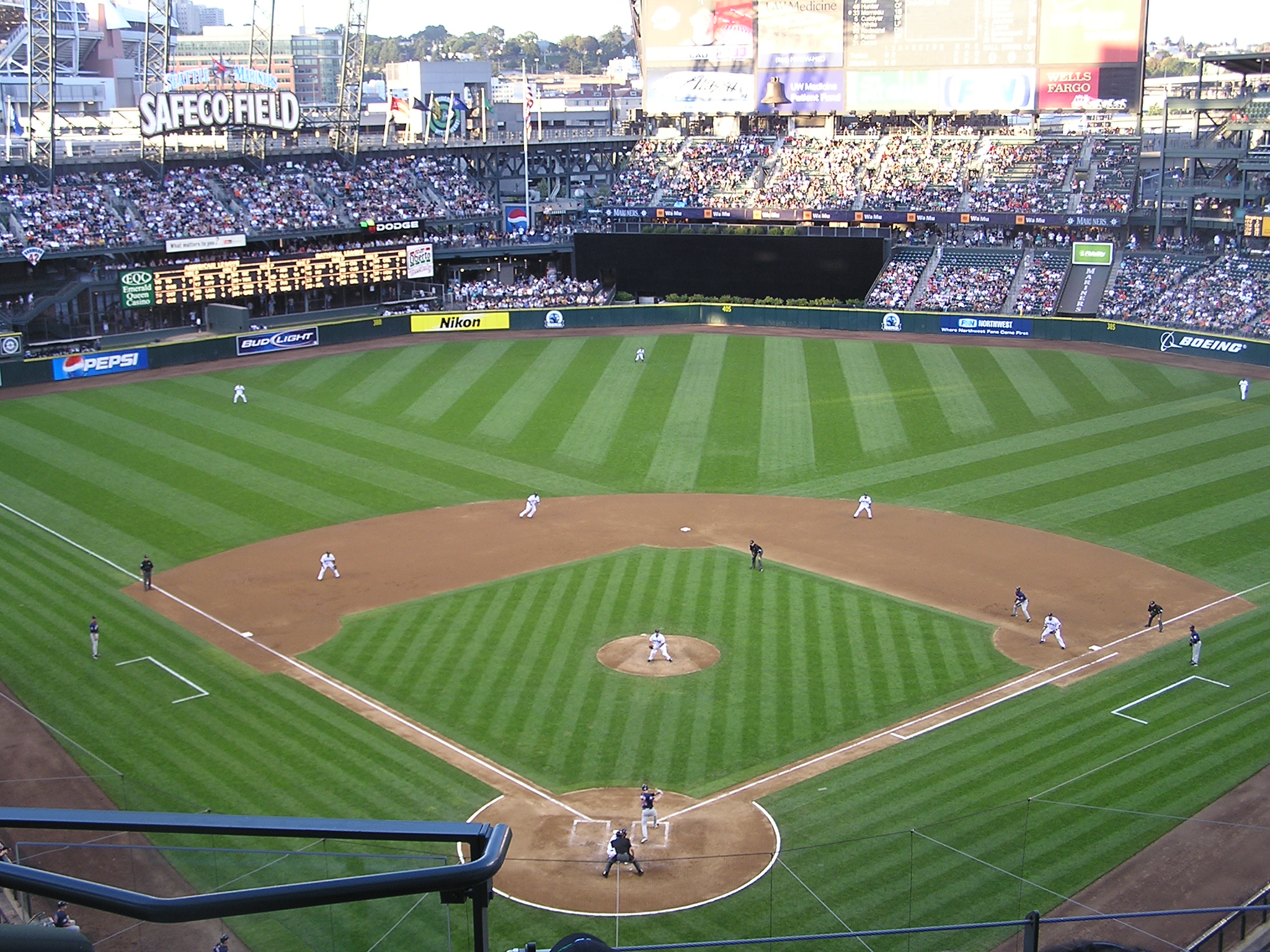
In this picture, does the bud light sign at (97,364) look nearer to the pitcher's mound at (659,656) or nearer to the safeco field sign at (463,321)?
the safeco field sign at (463,321)

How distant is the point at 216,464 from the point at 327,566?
47.4ft

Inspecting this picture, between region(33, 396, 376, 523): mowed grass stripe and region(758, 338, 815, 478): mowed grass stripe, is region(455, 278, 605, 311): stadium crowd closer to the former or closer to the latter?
region(758, 338, 815, 478): mowed grass stripe

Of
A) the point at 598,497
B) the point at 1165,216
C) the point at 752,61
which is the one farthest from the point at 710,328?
the point at 598,497

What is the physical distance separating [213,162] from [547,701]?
197 ft

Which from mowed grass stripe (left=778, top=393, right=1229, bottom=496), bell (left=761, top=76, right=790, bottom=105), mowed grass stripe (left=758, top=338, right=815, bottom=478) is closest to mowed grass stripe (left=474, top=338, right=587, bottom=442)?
mowed grass stripe (left=758, top=338, right=815, bottom=478)

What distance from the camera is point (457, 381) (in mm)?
59750

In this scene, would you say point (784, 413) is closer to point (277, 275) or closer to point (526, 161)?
point (277, 275)

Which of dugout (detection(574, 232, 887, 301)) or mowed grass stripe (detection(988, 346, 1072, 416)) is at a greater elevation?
dugout (detection(574, 232, 887, 301))

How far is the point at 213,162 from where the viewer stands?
3000 inches

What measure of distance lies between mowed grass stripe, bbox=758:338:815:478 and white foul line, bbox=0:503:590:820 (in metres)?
20.3

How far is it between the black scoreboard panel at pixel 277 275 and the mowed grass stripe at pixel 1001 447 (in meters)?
40.3

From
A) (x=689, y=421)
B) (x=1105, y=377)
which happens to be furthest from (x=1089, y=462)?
(x=689, y=421)

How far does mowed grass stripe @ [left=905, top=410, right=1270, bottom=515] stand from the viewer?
41.9 m

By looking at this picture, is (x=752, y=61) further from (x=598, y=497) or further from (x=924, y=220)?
(x=598, y=497)
